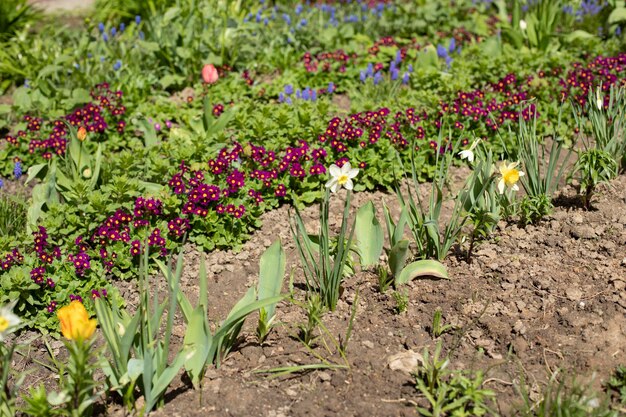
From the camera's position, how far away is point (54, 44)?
5520 mm

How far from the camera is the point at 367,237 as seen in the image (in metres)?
3.28

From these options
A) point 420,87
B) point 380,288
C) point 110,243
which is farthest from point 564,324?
point 420,87

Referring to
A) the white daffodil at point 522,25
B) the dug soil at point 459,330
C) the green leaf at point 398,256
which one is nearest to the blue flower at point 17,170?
the dug soil at point 459,330

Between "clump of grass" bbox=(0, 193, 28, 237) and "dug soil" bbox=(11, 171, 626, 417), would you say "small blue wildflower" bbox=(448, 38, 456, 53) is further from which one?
"clump of grass" bbox=(0, 193, 28, 237)

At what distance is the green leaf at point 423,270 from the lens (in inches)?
123

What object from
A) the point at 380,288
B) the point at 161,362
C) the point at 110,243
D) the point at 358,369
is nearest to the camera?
the point at 161,362

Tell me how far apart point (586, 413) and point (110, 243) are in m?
2.27

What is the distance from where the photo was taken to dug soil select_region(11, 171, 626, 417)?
262cm

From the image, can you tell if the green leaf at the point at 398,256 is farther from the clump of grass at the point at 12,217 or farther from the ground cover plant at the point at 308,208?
the clump of grass at the point at 12,217

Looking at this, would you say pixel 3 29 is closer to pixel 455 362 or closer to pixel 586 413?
pixel 455 362

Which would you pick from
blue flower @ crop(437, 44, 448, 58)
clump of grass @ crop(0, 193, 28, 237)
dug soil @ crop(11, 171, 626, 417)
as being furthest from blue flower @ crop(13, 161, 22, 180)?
blue flower @ crop(437, 44, 448, 58)

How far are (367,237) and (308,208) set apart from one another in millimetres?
763

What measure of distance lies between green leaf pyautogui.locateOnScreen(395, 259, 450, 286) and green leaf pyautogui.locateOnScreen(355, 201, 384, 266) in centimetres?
18

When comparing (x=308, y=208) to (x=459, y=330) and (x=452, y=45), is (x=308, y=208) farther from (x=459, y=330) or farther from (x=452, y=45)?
(x=452, y=45)
